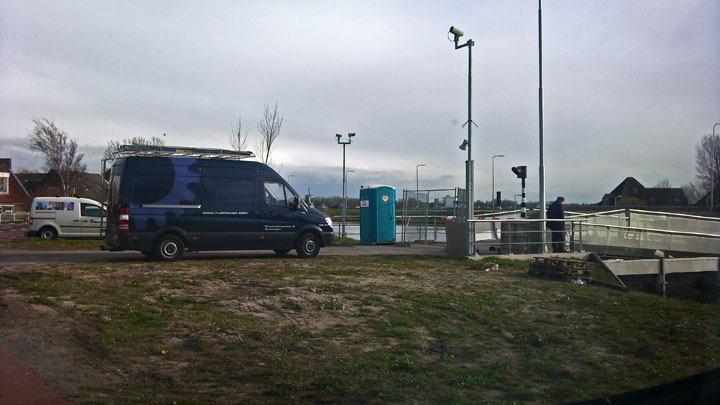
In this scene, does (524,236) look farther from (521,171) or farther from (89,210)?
(89,210)

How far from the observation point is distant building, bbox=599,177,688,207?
223 feet

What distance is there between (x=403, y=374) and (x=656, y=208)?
52623 mm

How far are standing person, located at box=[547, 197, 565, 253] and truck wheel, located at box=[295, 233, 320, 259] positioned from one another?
745 centimetres

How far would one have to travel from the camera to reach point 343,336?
698 cm

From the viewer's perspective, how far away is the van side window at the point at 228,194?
46.2 feet

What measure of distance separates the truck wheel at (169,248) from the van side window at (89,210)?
10494 mm

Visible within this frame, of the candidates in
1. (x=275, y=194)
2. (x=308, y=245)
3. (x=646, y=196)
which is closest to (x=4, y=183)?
(x=275, y=194)

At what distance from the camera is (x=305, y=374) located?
5.50m

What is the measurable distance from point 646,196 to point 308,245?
6924 centimetres

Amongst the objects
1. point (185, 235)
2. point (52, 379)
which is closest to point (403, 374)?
point (52, 379)

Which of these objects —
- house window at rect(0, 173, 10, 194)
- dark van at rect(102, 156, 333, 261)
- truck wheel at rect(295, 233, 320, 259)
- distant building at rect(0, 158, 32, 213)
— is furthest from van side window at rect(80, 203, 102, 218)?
house window at rect(0, 173, 10, 194)

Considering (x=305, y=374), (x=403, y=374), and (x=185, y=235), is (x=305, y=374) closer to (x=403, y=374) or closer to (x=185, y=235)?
(x=403, y=374)

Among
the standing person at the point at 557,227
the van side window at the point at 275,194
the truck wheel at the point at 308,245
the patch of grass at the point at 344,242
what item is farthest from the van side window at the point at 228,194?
the standing person at the point at 557,227

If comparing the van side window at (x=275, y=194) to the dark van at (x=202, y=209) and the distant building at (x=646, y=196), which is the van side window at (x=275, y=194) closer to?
the dark van at (x=202, y=209)
